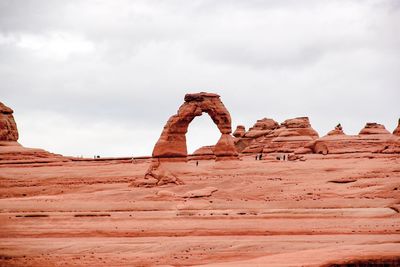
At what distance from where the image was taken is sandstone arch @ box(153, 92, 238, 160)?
43.3 metres

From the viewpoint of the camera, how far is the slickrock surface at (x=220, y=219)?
69.8ft

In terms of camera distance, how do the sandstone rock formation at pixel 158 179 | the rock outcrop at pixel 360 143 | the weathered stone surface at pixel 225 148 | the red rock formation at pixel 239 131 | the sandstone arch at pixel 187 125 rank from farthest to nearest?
the red rock formation at pixel 239 131, the rock outcrop at pixel 360 143, the weathered stone surface at pixel 225 148, the sandstone arch at pixel 187 125, the sandstone rock formation at pixel 158 179

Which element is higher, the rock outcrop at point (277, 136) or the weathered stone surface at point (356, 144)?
the rock outcrop at point (277, 136)

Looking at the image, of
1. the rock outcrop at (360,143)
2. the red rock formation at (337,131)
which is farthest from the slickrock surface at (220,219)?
the red rock formation at (337,131)

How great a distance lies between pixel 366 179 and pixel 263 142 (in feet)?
132

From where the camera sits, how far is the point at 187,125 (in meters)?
44.4

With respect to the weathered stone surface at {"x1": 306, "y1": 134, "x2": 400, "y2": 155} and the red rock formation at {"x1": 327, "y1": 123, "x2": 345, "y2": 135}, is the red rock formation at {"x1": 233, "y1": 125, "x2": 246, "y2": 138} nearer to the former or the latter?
the red rock formation at {"x1": 327, "y1": 123, "x2": 345, "y2": 135}

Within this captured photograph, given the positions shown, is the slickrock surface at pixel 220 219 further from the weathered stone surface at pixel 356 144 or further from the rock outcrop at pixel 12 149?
the rock outcrop at pixel 12 149

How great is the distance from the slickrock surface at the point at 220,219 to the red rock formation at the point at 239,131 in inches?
1597

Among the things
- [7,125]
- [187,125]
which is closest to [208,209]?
[187,125]

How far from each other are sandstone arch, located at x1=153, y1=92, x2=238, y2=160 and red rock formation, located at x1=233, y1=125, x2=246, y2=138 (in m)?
38.7

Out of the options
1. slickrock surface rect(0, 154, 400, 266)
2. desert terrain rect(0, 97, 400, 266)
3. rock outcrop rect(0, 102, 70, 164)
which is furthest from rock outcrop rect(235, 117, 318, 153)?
slickrock surface rect(0, 154, 400, 266)

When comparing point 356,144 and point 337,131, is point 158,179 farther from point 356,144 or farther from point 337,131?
point 337,131

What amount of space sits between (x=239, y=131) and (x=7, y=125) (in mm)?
32886
